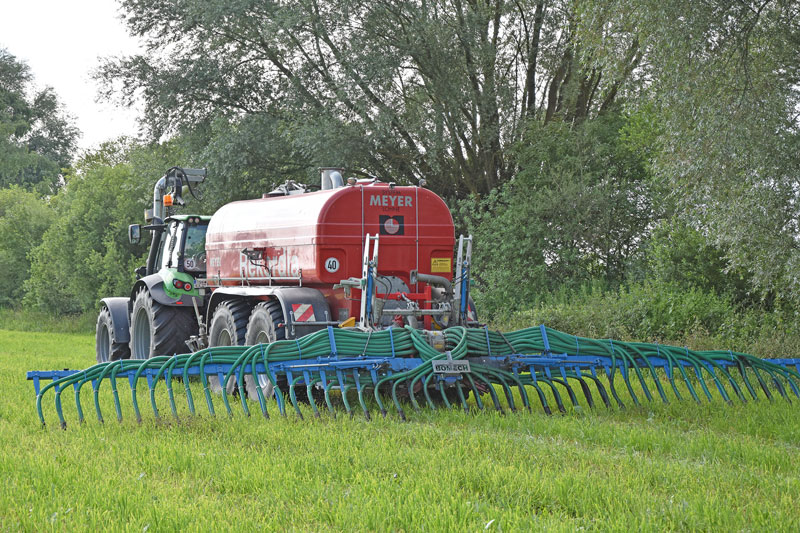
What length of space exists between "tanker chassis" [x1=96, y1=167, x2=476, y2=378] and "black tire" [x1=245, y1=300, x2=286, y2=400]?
0.01m

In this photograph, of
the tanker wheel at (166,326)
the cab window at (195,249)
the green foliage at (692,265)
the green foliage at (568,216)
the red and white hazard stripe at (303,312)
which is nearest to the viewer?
the red and white hazard stripe at (303,312)

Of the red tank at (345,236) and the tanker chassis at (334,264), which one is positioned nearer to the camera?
the tanker chassis at (334,264)

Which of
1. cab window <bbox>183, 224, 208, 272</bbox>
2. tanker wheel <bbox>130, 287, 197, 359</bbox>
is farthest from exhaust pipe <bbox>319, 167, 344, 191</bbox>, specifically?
tanker wheel <bbox>130, 287, 197, 359</bbox>

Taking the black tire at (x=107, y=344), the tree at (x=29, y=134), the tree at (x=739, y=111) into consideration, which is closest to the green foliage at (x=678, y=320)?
the tree at (x=739, y=111)

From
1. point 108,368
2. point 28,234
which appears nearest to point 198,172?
point 108,368

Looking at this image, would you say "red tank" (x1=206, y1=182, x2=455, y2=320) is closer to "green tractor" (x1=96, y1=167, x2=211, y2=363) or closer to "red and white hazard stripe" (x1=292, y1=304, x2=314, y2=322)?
"red and white hazard stripe" (x1=292, y1=304, x2=314, y2=322)

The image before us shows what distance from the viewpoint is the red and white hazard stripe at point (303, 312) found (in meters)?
8.79

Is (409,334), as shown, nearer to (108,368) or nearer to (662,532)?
(108,368)

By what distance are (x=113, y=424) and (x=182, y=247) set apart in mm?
4899

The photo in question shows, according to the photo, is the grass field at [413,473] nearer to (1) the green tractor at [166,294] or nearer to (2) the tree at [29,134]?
(1) the green tractor at [166,294]

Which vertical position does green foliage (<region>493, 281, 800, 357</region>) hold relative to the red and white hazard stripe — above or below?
below

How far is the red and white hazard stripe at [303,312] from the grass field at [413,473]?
156 cm

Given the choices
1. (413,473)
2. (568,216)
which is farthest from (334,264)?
(568,216)

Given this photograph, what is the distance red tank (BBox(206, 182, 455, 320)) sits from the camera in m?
9.09
